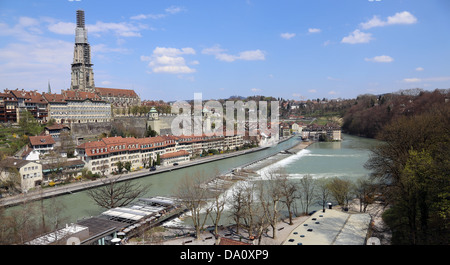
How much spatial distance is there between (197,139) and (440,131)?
17142mm

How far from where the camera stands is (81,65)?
113 feet

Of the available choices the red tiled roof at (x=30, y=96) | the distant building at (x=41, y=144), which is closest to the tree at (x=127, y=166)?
the distant building at (x=41, y=144)

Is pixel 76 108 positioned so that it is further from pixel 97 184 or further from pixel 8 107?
pixel 97 184

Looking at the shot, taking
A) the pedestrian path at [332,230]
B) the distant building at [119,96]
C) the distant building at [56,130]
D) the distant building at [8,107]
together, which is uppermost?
the distant building at [119,96]

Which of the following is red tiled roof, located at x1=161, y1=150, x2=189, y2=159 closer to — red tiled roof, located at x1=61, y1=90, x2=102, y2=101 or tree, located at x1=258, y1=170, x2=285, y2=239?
tree, located at x1=258, y1=170, x2=285, y2=239

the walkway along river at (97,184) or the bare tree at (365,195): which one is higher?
the bare tree at (365,195)

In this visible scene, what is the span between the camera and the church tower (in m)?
34.3

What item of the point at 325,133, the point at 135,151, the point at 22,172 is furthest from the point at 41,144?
the point at 325,133

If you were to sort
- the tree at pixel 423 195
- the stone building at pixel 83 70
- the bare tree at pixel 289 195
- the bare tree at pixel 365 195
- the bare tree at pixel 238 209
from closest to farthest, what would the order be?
the tree at pixel 423 195, the bare tree at pixel 238 209, the bare tree at pixel 289 195, the bare tree at pixel 365 195, the stone building at pixel 83 70

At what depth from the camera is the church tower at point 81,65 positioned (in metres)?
34.3

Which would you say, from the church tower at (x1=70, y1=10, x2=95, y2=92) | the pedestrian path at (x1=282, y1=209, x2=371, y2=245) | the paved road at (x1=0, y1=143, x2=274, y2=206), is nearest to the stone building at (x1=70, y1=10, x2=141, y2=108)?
the church tower at (x1=70, y1=10, x2=95, y2=92)

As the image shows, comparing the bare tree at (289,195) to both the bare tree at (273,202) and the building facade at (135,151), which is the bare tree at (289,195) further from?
the building facade at (135,151)

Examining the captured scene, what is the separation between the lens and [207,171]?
18.6m
